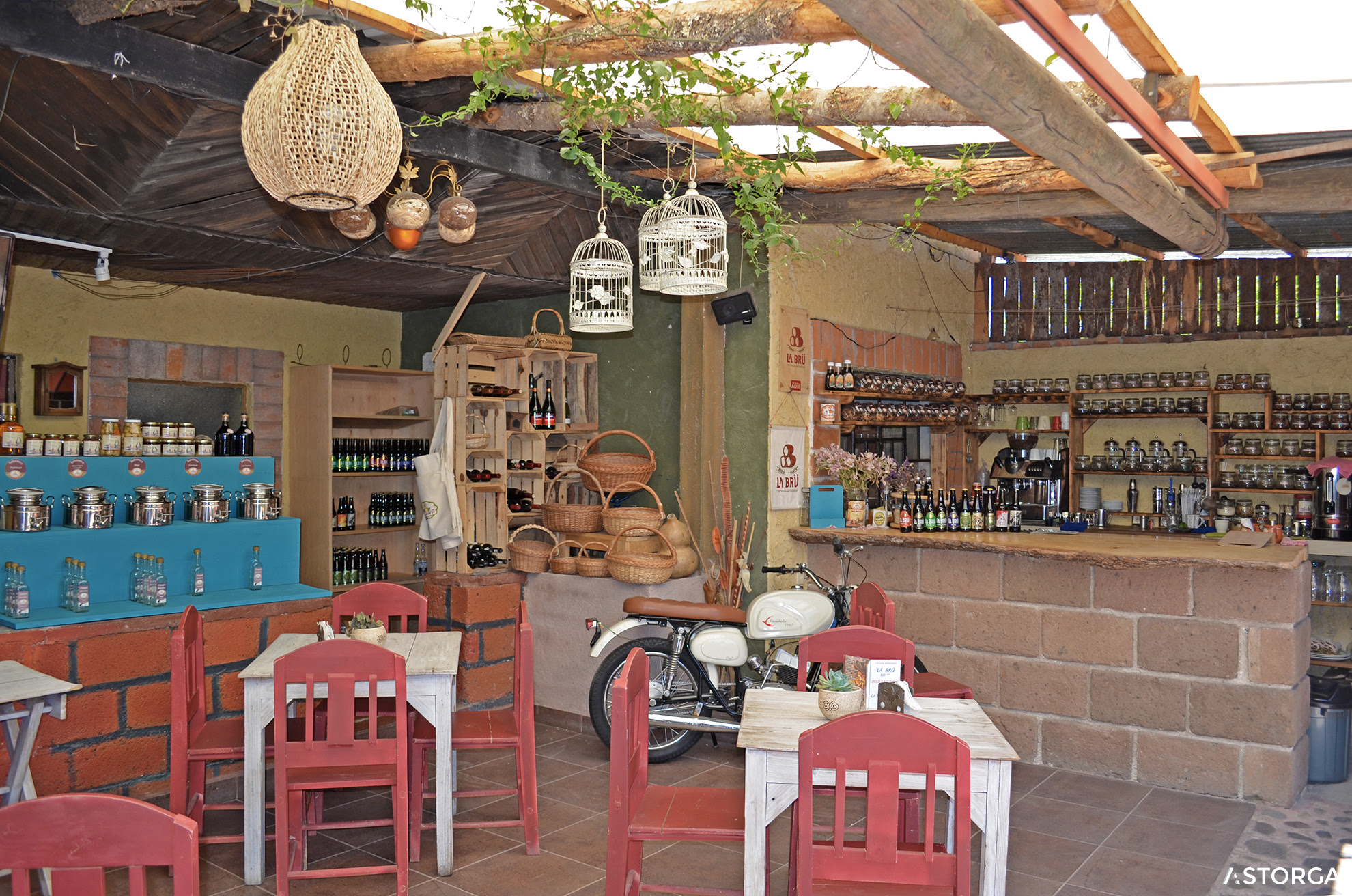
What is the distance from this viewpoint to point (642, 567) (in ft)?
19.7

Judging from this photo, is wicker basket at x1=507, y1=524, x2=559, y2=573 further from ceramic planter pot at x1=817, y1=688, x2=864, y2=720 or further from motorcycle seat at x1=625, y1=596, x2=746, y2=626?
ceramic planter pot at x1=817, y1=688, x2=864, y2=720

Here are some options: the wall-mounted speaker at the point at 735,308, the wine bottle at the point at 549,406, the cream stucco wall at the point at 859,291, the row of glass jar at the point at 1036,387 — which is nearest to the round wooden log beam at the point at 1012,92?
the cream stucco wall at the point at 859,291

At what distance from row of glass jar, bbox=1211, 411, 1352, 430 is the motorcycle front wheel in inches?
188

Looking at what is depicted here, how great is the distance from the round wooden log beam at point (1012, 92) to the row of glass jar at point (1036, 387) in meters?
3.58

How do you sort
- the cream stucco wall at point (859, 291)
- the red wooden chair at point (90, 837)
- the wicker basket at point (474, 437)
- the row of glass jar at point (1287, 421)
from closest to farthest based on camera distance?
the red wooden chair at point (90, 837) < the cream stucco wall at point (859, 291) < the wicker basket at point (474, 437) < the row of glass jar at point (1287, 421)

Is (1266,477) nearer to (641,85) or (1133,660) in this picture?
(1133,660)

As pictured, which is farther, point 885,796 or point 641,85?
point 641,85

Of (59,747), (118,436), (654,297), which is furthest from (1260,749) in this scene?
(118,436)

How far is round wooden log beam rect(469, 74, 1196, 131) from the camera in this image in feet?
12.6

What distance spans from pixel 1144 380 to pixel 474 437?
520 cm

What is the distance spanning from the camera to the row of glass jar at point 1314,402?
742 centimetres

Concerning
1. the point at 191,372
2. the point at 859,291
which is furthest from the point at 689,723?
the point at 191,372

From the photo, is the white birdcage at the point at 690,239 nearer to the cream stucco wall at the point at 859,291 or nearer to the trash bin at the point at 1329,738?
the cream stucco wall at the point at 859,291

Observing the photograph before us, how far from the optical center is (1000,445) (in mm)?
9016
